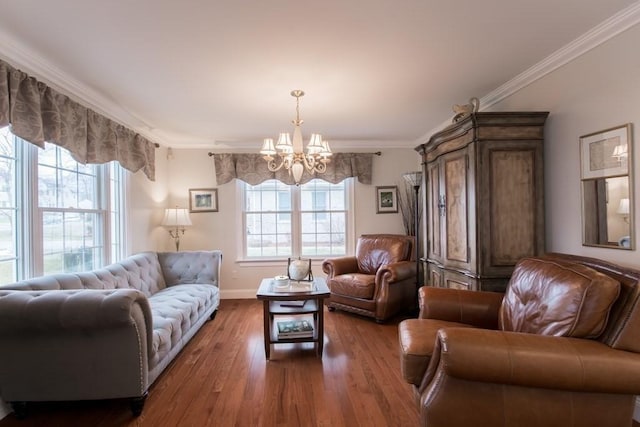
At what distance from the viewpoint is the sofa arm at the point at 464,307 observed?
2.27 metres

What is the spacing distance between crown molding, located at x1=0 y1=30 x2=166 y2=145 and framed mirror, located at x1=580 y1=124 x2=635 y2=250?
13.0 feet

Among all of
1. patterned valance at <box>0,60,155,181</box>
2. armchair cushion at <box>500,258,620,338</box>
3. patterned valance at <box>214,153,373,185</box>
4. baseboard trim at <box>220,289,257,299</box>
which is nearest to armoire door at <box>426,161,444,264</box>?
armchair cushion at <box>500,258,620,338</box>

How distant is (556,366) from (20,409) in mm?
3103

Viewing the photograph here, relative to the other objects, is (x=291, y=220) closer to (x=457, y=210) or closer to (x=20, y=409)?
(x=457, y=210)

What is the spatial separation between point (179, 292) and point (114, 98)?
6.78ft

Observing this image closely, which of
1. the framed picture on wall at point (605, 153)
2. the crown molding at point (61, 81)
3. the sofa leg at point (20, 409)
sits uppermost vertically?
the crown molding at point (61, 81)

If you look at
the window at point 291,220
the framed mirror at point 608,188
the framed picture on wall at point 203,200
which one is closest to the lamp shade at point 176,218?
the framed picture on wall at point 203,200

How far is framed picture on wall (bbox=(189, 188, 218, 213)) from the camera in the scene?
15.9ft

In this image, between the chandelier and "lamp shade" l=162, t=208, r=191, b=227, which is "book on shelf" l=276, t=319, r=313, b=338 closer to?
the chandelier

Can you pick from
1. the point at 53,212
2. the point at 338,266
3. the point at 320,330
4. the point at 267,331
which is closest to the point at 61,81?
the point at 53,212

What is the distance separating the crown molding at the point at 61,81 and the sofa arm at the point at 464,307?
337 cm

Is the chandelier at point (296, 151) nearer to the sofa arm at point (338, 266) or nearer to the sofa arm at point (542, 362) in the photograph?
the sofa arm at point (338, 266)

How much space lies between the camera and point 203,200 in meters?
4.86

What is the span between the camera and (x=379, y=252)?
4.36m
